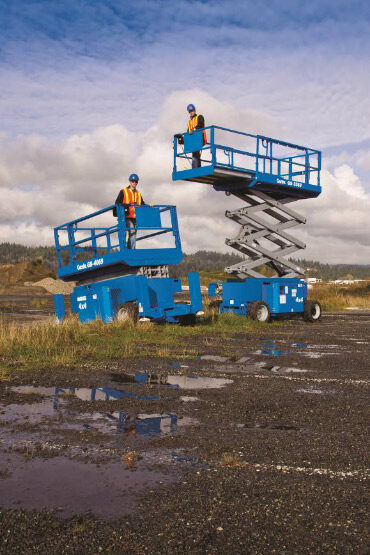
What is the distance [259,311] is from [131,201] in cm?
602

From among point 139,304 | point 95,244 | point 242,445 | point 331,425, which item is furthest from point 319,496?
point 95,244

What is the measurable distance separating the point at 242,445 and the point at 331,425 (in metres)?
1.20

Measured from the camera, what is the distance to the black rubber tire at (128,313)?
14000mm

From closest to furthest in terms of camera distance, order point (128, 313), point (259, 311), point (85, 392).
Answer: point (85, 392) → point (128, 313) → point (259, 311)

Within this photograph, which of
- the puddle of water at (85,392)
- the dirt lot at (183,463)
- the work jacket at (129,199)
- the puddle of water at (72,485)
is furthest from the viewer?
the work jacket at (129,199)

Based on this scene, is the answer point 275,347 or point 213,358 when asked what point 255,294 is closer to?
point 275,347

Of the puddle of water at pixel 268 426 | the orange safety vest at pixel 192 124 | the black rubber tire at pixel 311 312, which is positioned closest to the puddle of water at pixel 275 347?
the puddle of water at pixel 268 426

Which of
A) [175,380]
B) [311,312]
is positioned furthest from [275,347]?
[311,312]

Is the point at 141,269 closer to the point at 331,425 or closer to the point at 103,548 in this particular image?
the point at 331,425

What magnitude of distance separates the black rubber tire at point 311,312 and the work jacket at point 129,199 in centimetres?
797

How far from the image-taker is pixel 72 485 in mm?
3928

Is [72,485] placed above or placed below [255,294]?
below

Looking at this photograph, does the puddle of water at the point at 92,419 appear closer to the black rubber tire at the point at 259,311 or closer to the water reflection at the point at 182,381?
the water reflection at the point at 182,381

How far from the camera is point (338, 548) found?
3045mm
